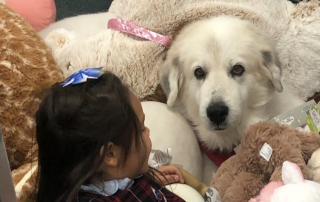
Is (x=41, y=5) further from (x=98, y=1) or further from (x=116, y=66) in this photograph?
(x=116, y=66)

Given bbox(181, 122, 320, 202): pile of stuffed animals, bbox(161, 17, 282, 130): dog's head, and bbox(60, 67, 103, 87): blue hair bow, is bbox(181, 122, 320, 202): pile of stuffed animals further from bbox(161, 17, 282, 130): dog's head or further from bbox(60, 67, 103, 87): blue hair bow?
bbox(60, 67, 103, 87): blue hair bow

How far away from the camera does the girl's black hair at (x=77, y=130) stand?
0.83 m

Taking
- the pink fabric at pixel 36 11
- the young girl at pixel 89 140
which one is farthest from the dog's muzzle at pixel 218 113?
the pink fabric at pixel 36 11

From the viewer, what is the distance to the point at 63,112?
2.71 feet

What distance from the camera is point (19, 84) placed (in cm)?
127

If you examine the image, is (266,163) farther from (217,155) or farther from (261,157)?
(217,155)

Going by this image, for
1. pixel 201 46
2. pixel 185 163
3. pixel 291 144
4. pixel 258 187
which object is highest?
pixel 201 46

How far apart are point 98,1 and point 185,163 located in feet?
4.27

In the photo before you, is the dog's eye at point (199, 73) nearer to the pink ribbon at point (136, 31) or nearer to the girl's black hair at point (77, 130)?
the pink ribbon at point (136, 31)

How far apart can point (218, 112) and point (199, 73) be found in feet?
0.58

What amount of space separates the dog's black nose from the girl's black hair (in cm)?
44

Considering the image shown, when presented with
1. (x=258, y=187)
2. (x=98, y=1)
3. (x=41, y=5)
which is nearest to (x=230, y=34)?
(x=258, y=187)

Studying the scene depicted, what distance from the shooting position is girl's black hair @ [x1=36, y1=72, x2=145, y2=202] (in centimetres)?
83

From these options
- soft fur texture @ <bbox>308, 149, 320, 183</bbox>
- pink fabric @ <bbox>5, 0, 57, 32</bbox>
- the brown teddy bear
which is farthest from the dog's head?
pink fabric @ <bbox>5, 0, 57, 32</bbox>
